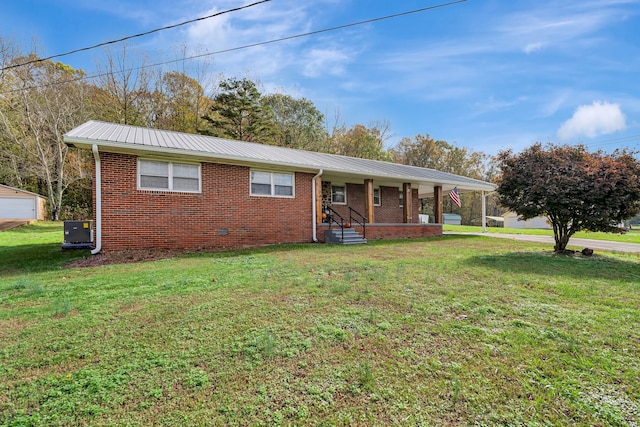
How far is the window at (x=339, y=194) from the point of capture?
15.3 metres

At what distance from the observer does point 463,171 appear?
44.9 metres

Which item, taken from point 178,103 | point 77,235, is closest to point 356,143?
point 178,103

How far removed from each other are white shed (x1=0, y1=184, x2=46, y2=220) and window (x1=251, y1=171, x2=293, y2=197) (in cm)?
2212

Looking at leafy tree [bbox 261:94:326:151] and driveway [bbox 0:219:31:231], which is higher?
leafy tree [bbox 261:94:326:151]

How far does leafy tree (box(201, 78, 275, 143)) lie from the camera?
2712 centimetres

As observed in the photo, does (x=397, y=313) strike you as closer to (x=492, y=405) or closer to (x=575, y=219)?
(x=492, y=405)

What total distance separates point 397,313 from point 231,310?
2.06 meters

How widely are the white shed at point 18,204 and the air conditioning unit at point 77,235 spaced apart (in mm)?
18257

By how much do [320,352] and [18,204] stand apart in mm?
28834

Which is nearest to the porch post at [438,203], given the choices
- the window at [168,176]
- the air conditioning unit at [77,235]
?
the window at [168,176]

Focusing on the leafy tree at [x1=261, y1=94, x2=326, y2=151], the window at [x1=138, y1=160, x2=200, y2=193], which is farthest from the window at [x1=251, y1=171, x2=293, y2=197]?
the leafy tree at [x1=261, y1=94, x2=326, y2=151]

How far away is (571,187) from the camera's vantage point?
816 cm

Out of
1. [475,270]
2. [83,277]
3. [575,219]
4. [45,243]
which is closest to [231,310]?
[83,277]

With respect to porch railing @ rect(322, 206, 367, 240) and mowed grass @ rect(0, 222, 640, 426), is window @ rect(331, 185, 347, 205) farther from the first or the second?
mowed grass @ rect(0, 222, 640, 426)
